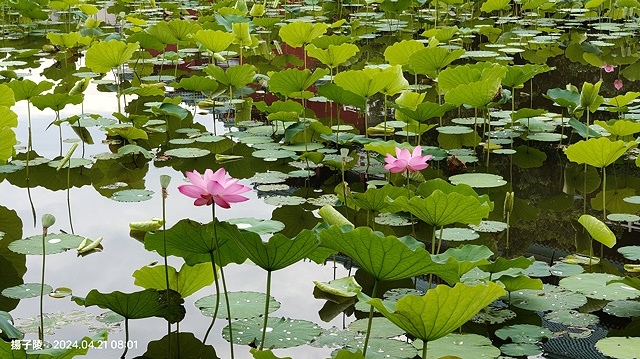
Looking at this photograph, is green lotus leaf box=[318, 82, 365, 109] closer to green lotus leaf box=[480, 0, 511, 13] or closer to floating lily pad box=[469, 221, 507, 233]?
floating lily pad box=[469, 221, 507, 233]

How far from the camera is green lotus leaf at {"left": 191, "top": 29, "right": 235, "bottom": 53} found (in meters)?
3.88

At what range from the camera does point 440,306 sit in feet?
3.57

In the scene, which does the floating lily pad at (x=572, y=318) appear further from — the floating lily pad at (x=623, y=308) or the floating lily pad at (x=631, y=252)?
the floating lily pad at (x=631, y=252)

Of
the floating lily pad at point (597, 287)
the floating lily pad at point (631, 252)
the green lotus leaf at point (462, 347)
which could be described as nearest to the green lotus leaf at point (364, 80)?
the floating lily pad at point (631, 252)

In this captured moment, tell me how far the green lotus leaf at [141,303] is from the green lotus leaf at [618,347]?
2.47 ft

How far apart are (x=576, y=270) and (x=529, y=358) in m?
0.43

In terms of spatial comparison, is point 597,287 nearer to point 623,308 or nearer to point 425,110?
point 623,308

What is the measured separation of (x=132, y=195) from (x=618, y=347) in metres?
1.46

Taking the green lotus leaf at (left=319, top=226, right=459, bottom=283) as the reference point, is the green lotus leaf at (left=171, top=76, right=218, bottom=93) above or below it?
below

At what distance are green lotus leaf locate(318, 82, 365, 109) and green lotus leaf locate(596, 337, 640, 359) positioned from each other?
1475 millimetres

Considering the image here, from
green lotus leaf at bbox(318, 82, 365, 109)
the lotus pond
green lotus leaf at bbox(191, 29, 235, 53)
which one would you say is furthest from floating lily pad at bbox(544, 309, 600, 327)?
green lotus leaf at bbox(191, 29, 235, 53)

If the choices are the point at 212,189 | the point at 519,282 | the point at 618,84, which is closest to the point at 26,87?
the point at 212,189

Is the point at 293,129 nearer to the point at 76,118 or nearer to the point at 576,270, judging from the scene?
the point at 76,118

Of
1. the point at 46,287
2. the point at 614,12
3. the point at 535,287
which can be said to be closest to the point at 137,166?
the point at 46,287
